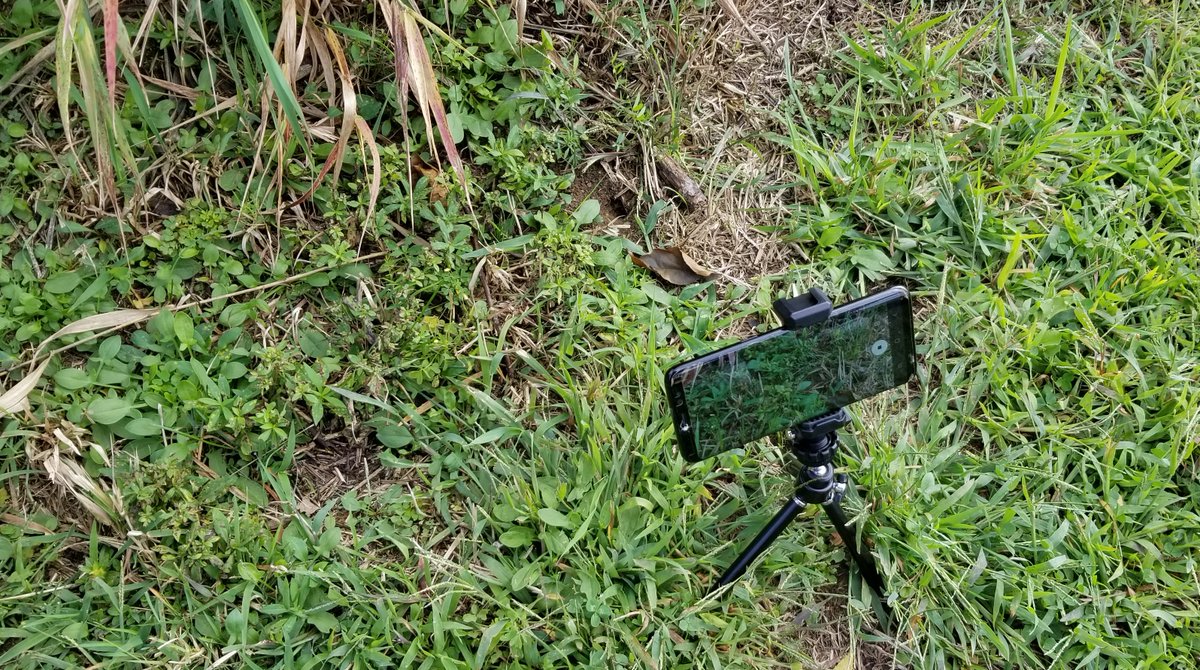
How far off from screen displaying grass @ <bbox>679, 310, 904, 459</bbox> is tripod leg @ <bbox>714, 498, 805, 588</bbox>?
0.34 m

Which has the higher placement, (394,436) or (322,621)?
(394,436)


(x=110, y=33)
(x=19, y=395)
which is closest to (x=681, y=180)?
(x=110, y=33)

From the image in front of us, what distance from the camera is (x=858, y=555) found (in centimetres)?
197

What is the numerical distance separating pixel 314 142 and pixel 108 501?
1.06 metres

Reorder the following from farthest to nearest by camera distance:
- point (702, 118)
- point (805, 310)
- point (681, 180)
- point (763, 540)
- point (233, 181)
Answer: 1. point (702, 118)
2. point (681, 180)
3. point (233, 181)
4. point (763, 540)
5. point (805, 310)

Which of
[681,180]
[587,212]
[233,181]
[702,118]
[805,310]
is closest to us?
[805,310]

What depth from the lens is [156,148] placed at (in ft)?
7.16

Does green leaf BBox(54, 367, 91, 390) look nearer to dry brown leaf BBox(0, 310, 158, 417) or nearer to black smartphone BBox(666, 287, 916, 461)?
dry brown leaf BBox(0, 310, 158, 417)

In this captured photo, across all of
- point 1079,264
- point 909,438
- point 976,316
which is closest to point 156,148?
point 909,438

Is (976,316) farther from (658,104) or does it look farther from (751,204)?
(658,104)

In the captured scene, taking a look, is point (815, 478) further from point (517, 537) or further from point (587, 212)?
point (587, 212)

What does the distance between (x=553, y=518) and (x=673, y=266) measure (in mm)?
858

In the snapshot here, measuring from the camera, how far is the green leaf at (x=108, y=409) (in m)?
1.97

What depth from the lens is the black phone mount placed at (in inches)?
56.0
